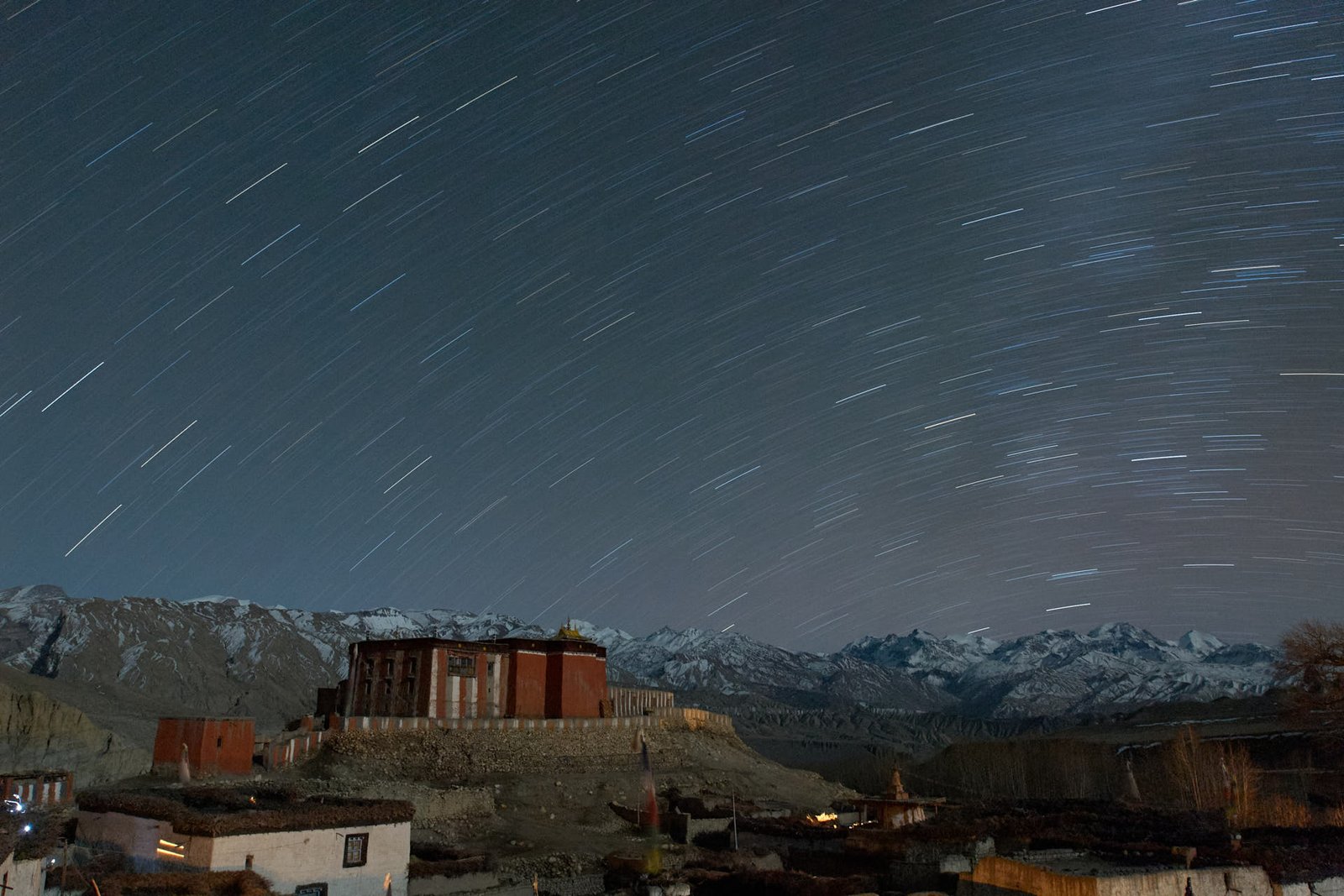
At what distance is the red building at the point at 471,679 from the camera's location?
2072 inches

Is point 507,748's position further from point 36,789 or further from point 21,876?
point 21,876

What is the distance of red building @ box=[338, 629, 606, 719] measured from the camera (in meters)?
52.6

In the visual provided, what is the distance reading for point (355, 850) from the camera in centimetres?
2517

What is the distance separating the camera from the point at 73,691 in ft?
349

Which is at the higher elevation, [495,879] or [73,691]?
[73,691]

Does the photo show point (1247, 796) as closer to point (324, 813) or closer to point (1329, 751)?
point (1329, 751)

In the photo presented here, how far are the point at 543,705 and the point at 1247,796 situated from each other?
122 ft

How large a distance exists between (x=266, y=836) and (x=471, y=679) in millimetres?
31467

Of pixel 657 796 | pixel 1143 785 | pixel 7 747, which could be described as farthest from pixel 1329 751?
pixel 7 747

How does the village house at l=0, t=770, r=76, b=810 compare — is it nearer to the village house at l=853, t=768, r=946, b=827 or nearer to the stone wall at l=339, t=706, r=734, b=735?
the stone wall at l=339, t=706, r=734, b=735

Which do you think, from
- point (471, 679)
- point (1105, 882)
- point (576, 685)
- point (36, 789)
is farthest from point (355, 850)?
point (576, 685)

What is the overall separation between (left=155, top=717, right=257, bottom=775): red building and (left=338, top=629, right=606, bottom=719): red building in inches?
464

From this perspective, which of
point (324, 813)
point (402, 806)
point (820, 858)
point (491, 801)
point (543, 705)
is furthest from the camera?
point (543, 705)

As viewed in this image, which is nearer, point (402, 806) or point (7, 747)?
point (402, 806)
